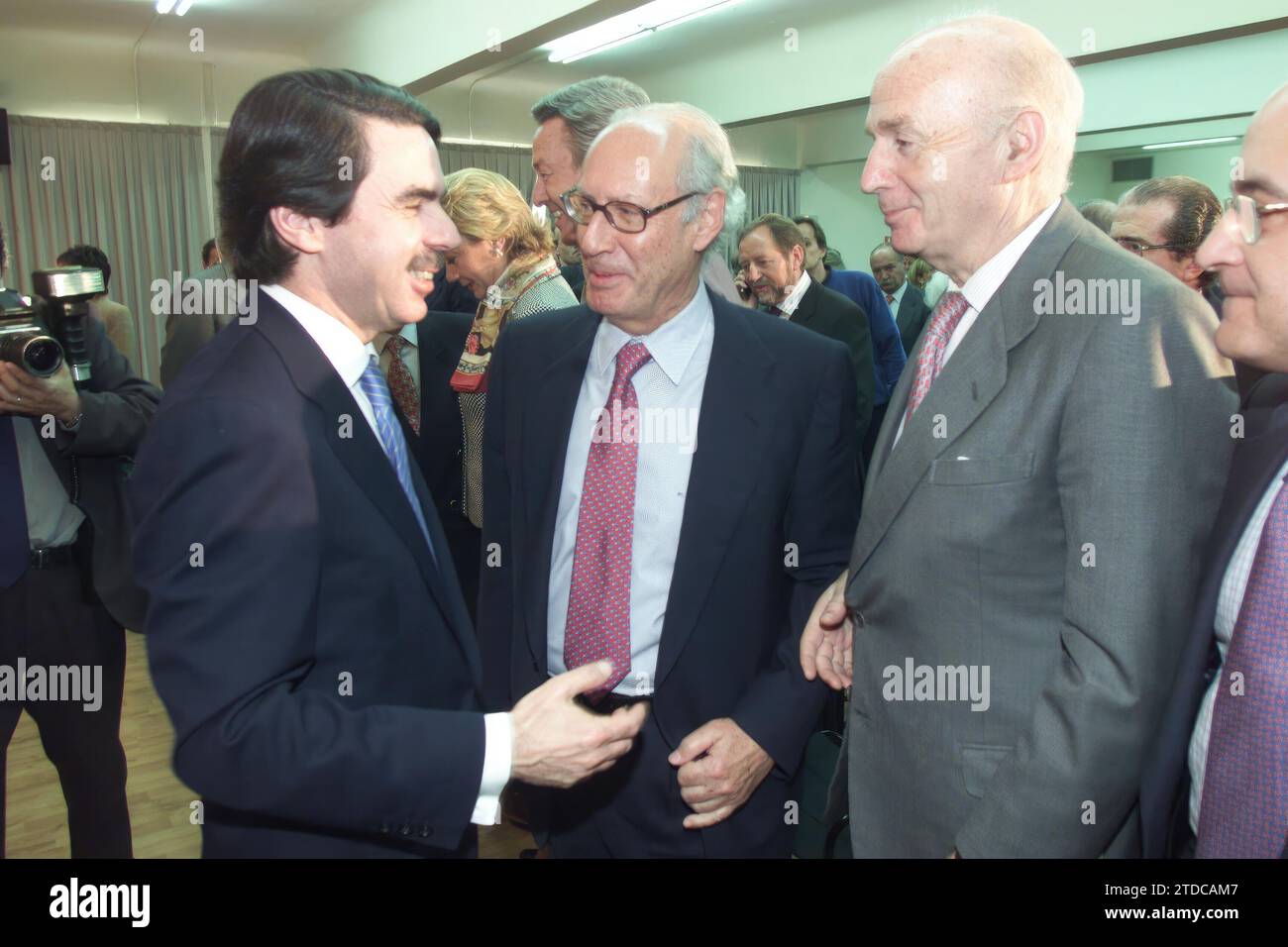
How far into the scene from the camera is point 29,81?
7730mm

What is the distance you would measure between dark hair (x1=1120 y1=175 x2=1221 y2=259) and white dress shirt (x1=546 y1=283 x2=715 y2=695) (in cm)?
194

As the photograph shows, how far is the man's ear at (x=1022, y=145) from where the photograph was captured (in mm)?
1284

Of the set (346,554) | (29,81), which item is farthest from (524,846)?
(29,81)

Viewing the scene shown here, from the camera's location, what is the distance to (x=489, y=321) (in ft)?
8.54

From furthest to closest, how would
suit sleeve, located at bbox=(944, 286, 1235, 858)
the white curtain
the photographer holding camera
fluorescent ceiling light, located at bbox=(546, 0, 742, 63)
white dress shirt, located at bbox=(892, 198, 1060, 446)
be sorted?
the white curtain, fluorescent ceiling light, located at bbox=(546, 0, 742, 63), the photographer holding camera, white dress shirt, located at bbox=(892, 198, 1060, 446), suit sleeve, located at bbox=(944, 286, 1235, 858)

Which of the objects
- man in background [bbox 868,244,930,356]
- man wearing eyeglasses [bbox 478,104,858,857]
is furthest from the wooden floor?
man in background [bbox 868,244,930,356]

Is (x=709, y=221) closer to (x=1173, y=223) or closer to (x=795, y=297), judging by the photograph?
(x=1173, y=223)

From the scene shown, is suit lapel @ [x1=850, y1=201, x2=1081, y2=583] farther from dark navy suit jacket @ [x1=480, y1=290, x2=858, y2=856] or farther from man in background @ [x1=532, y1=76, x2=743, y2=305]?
man in background @ [x1=532, y1=76, x2=743, y2=305]

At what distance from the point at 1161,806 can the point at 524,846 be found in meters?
2.16

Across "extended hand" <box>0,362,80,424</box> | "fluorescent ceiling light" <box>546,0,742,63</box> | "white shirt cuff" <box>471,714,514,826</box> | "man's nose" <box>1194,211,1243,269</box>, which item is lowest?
"white shirt cuff" <box>471,714,514,826</box>

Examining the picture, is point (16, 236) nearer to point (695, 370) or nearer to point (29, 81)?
point (29, 81)

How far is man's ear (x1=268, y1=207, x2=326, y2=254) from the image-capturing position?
1197 millimetres

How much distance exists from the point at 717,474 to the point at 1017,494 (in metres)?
0.53

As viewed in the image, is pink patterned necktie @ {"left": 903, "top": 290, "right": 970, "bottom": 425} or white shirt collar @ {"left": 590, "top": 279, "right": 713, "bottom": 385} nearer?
pink patterned necktie @ {"left": 903, "top": 290, "right": 970, "bottom": 425}
